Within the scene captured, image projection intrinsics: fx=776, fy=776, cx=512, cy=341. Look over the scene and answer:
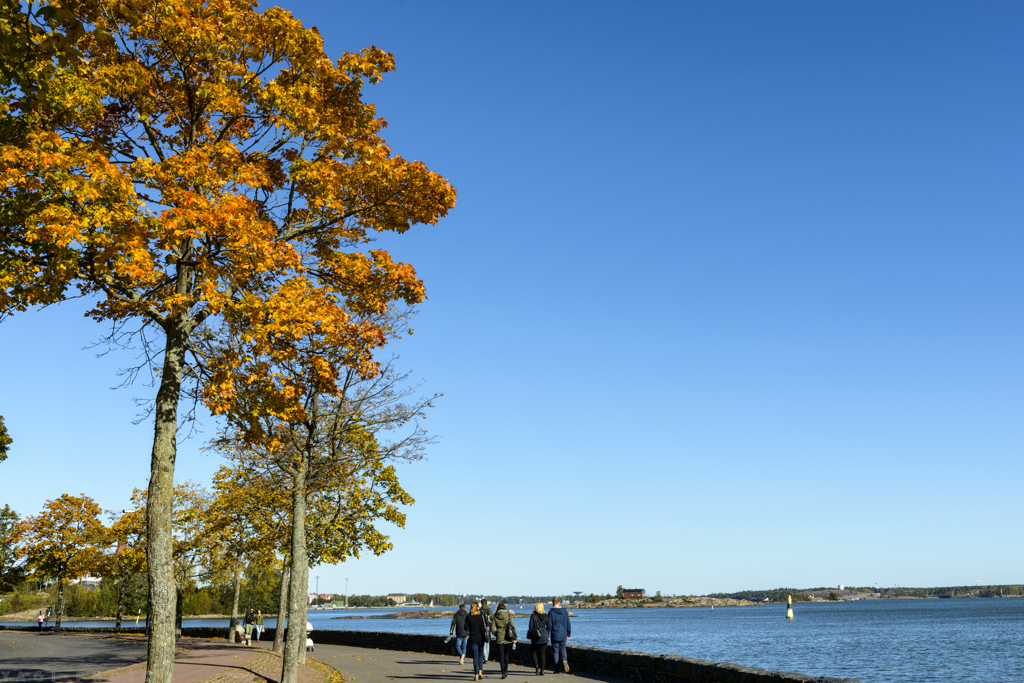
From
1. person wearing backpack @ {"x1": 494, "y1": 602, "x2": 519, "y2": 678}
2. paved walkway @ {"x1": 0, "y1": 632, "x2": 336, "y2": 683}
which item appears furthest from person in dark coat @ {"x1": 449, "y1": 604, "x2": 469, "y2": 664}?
paved walkway @ {"x1": 0, "y1": 632, "x2": 336, "y2": 683}

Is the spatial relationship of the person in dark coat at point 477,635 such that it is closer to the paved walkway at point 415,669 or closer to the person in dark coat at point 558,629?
the paved walkway at point 415,669

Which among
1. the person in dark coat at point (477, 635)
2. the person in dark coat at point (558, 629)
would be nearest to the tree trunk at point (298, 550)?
the person in dark coat at point (477, 635)

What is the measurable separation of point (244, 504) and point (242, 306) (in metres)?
17.9

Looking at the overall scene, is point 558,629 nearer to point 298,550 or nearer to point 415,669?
point 415,669

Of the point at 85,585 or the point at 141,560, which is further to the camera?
the point at 85,585

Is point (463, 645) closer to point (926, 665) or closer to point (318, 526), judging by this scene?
point (318, 526)

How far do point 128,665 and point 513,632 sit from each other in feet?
35.1

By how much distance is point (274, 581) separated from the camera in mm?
110938

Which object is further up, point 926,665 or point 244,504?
point 244,504

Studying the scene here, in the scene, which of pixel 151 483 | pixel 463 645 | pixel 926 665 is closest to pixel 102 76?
pixel 151 483

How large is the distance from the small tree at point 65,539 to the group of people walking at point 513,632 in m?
39.7

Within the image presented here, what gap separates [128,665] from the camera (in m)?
20.9

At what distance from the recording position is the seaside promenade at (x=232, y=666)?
17266 millimetres

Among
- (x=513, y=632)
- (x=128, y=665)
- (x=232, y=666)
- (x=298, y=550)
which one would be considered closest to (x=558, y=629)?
(x=513, y=632)
